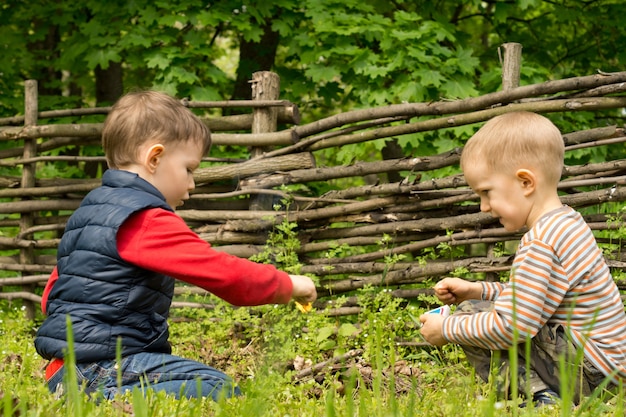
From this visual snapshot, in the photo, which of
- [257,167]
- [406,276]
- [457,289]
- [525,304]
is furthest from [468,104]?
[525,304]

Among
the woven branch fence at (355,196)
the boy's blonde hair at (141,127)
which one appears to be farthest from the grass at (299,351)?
the boy's blonde hair at (141,127)

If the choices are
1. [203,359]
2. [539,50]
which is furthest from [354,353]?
[539,50]

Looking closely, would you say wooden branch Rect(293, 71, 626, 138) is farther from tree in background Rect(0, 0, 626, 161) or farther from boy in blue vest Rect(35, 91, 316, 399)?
boy in blue vest Rect(35, 91, 316, 399)

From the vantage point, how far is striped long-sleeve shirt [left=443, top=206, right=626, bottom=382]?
7.86ft

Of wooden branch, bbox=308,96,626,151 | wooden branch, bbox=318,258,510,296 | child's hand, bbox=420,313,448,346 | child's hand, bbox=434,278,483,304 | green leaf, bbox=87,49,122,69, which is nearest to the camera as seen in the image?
child's hand, bbox=420,313,448,346

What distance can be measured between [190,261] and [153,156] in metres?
0.47

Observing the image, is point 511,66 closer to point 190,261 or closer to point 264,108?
point 264,108

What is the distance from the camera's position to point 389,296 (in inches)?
152

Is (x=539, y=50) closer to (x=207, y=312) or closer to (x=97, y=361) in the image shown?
(x=207, y=312)

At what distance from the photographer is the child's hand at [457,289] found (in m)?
2.83

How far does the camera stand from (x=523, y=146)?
98.8 inches

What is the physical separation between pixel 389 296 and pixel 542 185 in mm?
1489

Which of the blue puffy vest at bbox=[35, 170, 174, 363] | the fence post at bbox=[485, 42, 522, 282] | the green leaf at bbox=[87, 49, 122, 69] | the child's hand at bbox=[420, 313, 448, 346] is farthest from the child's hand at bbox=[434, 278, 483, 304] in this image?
the green leaf at bbox=[87, 49, 122, 69]

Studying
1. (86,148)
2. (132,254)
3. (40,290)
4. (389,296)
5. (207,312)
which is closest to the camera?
(132,254)
